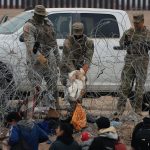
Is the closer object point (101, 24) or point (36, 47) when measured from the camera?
point (36, 47)

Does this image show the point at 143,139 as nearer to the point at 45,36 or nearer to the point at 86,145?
the point at 86,145

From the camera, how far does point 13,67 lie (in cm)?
1406

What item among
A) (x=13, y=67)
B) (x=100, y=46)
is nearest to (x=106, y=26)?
(x=100, y=46)

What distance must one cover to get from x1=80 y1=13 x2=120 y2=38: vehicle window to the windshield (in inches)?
41.8

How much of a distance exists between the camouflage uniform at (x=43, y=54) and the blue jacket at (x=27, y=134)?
1654 mm

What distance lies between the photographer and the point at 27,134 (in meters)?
11.9

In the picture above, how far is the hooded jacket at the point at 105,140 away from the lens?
11.3 metres

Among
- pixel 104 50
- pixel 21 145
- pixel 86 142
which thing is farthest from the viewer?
pixel 104 50

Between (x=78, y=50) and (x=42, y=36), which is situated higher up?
(x=42, y=36)

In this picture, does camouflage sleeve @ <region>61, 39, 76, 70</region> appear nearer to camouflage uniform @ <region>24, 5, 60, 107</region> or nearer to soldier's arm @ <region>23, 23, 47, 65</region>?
camouflage uniform @ <region>24, 5, 60, 107</region>

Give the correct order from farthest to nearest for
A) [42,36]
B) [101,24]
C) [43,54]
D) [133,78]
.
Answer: [101,24] < [133,78] < [42,36] < [43,54]

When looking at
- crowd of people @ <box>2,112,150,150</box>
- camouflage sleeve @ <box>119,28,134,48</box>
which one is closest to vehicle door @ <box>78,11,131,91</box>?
camouflage sleeve @ <box>119,28,134,48</box>

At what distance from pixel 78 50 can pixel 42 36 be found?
23.7 inches

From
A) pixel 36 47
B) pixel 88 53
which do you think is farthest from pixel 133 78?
pixel 36 47
